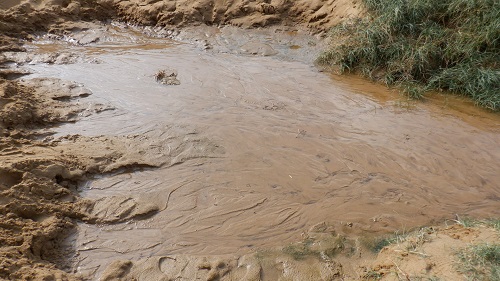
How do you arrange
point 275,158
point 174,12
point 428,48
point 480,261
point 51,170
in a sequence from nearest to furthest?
point 480,261
point 51,170
point 275,158
point 428,48
point 174,12

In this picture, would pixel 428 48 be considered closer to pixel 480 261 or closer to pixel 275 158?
pixel 275 158

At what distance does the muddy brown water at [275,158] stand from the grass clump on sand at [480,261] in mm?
755

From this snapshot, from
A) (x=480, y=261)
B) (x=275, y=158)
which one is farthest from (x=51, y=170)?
(x=480, y=261)

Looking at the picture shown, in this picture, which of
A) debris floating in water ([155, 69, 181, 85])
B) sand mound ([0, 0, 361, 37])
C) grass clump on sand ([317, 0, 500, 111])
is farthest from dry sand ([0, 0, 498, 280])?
grass clump on sand ([317, 0, 500, 111])

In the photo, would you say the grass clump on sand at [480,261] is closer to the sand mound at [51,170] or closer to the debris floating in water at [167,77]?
the sand mound at [51,170]

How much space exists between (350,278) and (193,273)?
1.01 metres

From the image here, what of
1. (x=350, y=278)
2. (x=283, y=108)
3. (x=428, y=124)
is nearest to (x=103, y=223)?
(x=350, y=278)

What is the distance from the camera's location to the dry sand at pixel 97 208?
293cm

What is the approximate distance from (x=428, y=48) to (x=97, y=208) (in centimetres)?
433

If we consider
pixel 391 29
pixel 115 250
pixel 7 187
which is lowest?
pixel 115 250

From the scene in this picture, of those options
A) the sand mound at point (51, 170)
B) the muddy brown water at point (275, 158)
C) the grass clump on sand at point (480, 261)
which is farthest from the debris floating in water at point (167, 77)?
the grass clump on sand at point (480, 261)

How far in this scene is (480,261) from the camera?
8.70 feet

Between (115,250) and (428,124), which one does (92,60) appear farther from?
(428,124)

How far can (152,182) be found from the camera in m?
3.83
